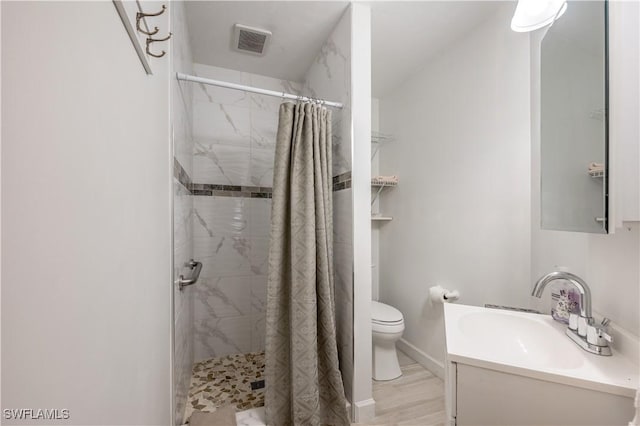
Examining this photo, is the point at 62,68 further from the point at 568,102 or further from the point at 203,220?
the point at 203,220

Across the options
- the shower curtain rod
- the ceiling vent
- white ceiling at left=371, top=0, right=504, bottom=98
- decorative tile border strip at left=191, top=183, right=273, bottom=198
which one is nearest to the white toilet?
decorative tile border strip at left=191, top=183, right=273, bottom=198

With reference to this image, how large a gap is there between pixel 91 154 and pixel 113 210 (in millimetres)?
128

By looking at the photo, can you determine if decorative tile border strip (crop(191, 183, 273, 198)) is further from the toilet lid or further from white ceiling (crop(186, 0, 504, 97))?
the toilet lid

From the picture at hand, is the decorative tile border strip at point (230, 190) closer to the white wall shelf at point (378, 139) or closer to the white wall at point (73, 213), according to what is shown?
the white wall shelf at point (378, 139)

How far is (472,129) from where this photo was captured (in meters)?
1.79

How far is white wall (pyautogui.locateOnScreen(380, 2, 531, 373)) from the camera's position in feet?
5.06

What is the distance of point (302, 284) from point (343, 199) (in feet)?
1.86

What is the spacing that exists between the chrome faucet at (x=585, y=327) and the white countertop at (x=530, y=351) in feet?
0.07

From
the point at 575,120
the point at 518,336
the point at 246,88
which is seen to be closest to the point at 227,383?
the point at 518,336

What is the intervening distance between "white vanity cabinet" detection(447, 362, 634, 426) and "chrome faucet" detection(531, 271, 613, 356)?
0.20 meters

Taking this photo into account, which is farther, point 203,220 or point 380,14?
point 203,220

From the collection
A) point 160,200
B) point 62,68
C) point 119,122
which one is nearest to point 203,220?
point 160,200

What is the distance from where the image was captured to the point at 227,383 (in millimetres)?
1790

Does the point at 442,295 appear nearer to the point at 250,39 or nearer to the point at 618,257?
the point at 618,257
